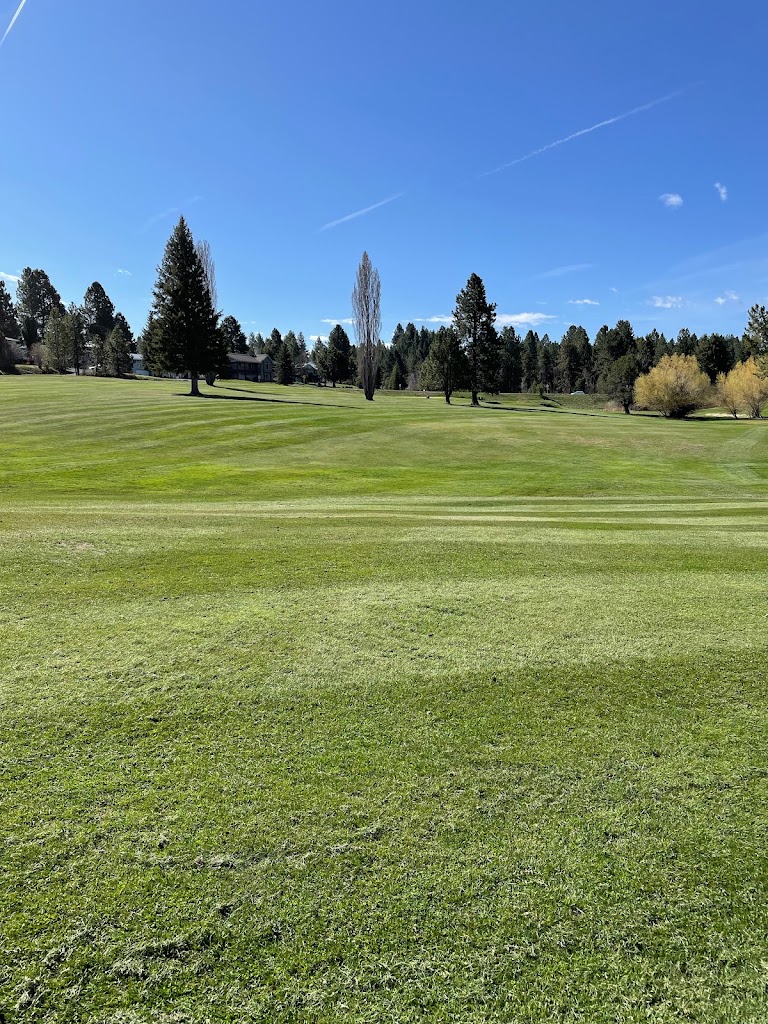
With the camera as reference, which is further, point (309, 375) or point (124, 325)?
point (309, 375)

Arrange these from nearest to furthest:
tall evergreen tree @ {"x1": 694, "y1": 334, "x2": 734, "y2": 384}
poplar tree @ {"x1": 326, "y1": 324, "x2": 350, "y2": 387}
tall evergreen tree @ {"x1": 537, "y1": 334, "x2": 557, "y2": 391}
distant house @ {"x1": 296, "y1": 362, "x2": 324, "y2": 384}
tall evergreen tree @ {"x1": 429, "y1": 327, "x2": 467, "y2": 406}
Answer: tall evergreen tree @ {"x1": 429, "y1": 327, "x2": 467, "y2": 406}, tall evergreen tree @ {"x1": 694, "y1": 334, "x2": 734, "y2": 384}, poplar tree @ {"x1": 326, "y1": 324, "x2": 350, "y2": 387}, distant house @ {"x1": 296, "y1": 362, "x2": 324, "y2": 384}, tall evergreen tree @ {"x1": 537, "y1": 334, "x2": 557, "y2": 391}

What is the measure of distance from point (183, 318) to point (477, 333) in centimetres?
3470

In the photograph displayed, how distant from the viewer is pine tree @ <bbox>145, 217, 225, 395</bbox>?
52562mm

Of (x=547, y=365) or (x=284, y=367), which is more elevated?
(x=547, y=365)

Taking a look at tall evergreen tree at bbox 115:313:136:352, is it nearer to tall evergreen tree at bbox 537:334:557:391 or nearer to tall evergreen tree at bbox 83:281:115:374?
tall evergreen tree at bbox 83:281:115:374

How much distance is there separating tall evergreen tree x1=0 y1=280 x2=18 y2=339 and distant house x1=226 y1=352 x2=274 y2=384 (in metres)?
44.8

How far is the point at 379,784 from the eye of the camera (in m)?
3.30

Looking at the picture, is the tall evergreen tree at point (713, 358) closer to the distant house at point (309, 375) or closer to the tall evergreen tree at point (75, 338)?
the distant house at point (309, 375)

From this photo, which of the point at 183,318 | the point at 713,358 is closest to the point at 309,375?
the point at 183,318

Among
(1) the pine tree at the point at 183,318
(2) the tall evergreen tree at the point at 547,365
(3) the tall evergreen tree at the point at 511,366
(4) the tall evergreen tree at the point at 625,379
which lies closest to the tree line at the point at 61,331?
(1) the pine tree at the point at 183,318

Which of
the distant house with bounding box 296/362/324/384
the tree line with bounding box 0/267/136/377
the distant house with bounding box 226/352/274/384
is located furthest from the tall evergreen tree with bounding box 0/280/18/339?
the distant house with bounding box 296/362/324/384

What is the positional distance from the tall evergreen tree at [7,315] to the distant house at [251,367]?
147 ft

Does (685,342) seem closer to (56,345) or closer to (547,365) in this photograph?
(547,365)

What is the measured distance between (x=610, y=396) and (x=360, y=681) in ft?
320
